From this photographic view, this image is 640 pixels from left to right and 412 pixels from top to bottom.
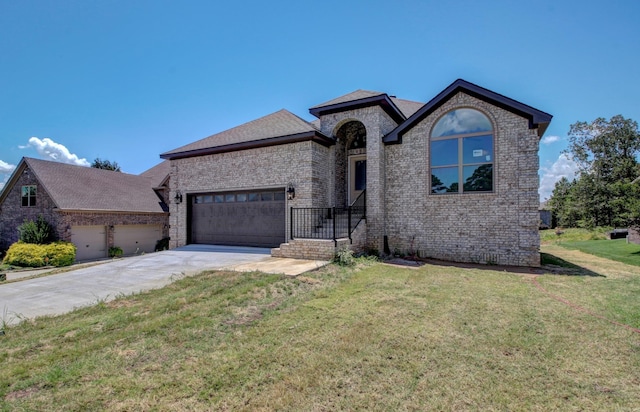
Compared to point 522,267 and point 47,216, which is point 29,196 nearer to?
point 47,216

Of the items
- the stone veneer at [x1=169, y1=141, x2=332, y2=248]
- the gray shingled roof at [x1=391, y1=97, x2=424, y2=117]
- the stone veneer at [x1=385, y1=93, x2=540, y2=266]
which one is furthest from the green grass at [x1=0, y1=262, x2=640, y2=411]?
the gray shingled roof at [x1=391, y1=97, x2=424, y2=117]

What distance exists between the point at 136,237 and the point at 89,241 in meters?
2.86

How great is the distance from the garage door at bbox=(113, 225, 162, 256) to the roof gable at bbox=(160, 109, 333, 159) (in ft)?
27.5

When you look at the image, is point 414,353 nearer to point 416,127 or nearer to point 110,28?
point 416,127

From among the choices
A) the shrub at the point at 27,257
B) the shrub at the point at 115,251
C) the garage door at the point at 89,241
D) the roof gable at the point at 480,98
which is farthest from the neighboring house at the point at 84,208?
the roof gable at the point at 480,98

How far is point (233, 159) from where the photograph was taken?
1283 cm

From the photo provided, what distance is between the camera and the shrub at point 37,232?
16609mm

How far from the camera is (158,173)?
85.1ft

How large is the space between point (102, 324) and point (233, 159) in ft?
30.1

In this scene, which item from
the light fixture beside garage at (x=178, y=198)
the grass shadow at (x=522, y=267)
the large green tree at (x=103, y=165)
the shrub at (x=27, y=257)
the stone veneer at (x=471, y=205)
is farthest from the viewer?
the large green tree at (x=103, y=165)

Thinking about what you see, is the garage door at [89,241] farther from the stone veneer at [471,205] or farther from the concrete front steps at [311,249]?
the stone veneer at [471,205]

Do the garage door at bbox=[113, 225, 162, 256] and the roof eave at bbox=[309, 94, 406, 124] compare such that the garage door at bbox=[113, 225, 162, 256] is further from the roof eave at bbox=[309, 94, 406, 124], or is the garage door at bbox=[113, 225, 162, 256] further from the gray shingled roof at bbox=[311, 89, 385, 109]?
the gray shingled roof at bbox=[311, 89, 385, 109]

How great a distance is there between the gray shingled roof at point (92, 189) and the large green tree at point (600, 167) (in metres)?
35.6

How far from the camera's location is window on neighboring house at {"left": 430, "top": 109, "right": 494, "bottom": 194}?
32.6ft
